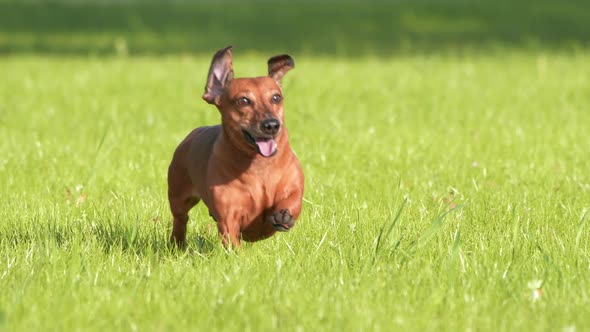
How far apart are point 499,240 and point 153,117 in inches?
248

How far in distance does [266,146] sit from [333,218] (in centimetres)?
125

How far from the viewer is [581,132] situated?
9859 mm

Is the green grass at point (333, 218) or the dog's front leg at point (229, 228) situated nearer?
the green grass at point (333, 218)

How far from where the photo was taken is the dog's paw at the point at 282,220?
4.86m

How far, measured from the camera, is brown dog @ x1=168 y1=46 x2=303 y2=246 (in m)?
4.85

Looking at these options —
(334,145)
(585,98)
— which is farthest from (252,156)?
(585,98)

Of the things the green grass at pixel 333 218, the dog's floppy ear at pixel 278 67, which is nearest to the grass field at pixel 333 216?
the green grass at pixel 333 218

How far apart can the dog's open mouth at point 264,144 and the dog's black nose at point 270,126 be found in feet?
0.23

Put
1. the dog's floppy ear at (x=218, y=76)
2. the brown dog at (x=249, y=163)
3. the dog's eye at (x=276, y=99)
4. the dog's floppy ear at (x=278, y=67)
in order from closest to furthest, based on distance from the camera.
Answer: the brown dog at (x=249, y=163) → the dog's eye at (x=276, y=99) → the dog's floppy ear at (x=218, y=76) → the dog's floppy ear at (x=278, y=67)

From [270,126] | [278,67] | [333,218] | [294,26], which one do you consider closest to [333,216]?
[333,218]

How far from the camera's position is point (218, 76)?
5152 millimetres

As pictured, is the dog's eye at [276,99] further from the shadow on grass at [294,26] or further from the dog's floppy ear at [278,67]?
the shadow on grass at [294,26]

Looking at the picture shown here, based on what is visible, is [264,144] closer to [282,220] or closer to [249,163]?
[249,163]

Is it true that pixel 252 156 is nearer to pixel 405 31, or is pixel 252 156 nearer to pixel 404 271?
pixel 404 271
